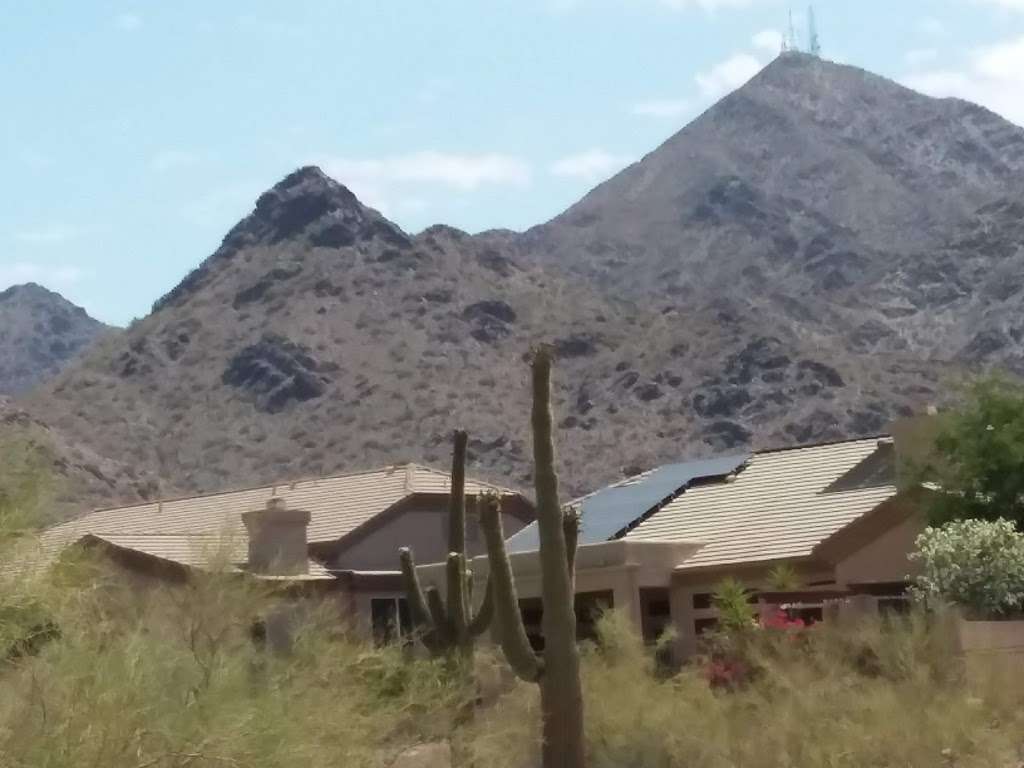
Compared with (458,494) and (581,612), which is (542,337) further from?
(458,494)

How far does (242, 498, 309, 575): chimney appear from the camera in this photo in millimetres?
Result: 31438

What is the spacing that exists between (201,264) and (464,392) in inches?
1178

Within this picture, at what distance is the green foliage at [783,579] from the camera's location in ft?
91.1

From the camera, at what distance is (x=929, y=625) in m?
22.4

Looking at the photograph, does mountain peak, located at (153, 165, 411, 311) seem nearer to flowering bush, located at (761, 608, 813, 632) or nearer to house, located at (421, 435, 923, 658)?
house, located at (421, 435, 923, 658)

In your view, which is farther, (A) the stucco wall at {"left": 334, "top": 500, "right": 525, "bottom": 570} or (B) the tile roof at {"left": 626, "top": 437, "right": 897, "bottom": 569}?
(A) the stucco wall at {"left": 334, "top": 500, "right": 525, "bottom": 570}

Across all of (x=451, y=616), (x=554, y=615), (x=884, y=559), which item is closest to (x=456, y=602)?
(x=451, y=616)

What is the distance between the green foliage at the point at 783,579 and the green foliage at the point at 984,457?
242 cm

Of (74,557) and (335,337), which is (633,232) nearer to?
(335,337)

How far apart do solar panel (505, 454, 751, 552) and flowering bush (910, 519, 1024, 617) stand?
958 centimetres

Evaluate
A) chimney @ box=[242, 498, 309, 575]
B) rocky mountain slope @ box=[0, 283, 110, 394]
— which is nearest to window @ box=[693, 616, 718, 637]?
chimney @ box=[242, 498, 309, 575]

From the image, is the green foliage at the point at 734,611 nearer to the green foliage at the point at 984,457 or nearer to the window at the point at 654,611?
the green foliage at the point at 984,457

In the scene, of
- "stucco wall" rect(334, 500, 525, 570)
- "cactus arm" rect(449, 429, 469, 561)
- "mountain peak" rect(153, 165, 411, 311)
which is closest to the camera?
"cactus arm" rect(449, 429, 469, 561)

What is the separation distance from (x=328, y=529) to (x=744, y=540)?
12048mm
